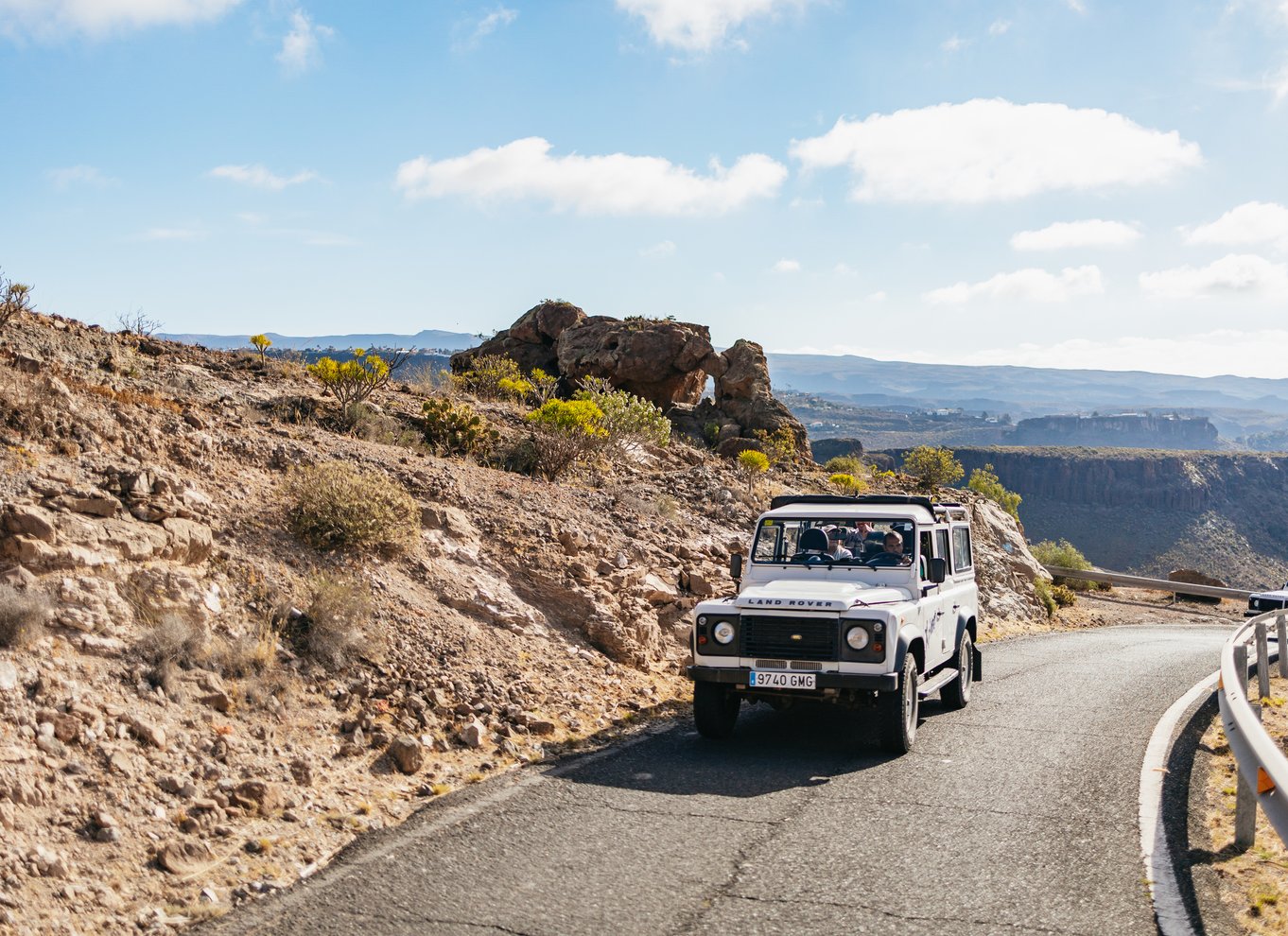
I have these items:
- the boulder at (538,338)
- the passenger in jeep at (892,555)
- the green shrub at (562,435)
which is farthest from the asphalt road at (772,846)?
the boulder at (538,338)

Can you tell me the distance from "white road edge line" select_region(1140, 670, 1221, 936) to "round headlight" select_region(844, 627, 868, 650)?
232 centimetres

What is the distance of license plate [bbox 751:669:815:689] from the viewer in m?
8.43

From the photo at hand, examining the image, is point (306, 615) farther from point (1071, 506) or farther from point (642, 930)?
point (1071, 506)

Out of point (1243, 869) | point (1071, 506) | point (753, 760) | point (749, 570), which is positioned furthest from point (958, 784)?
point (1071, 506)

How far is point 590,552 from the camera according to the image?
1362cm

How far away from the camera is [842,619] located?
8.44m

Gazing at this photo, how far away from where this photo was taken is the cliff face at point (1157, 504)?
113 m

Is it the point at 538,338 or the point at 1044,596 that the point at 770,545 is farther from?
the point at 538,338

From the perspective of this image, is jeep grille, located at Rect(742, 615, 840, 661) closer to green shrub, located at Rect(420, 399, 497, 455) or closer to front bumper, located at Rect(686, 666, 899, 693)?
front bumper, located at Rect(686, 666, 899, 693)

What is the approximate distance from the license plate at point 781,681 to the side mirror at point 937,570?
6.58ft

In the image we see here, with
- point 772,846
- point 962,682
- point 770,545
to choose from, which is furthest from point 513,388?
point 772,846

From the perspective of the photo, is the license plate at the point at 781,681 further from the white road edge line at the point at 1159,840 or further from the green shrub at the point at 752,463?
the green shrub at the point at 752,463

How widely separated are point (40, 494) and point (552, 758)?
4.93 metres

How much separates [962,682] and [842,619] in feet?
11.2
